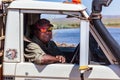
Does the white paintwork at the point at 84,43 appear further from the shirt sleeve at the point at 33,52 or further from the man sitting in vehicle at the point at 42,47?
the shirt sleeve at the point at 33,52

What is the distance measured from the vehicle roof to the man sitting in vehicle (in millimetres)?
237

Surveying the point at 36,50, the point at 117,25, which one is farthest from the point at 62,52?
the point at 117,25

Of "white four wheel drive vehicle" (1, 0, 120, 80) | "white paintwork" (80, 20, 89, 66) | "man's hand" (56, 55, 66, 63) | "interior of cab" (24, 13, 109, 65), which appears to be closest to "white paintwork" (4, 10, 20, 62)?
"white four wheel drive vehicle" (1, 0, 120, 80)

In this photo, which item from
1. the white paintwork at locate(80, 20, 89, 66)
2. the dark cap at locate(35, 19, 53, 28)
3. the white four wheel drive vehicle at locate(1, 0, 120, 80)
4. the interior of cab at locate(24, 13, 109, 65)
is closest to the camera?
the white paintwork at locate(80, 20, 89, 66)

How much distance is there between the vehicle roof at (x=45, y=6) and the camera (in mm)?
5535

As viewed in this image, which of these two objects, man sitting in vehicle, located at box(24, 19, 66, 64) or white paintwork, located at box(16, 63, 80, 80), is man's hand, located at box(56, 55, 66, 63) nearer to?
man sitting in vehicle, located at box(24, 19, 66, 64)

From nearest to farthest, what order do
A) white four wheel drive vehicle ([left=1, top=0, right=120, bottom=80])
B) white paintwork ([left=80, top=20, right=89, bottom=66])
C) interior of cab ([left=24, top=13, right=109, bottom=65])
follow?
white paintwork ([left=80, top=20, right=89, bottom=66]) → white four wheel drive vehicle ([left=1, top=0, right=120, bottom=80]) → interior of cab ([left=24, top=13, right=109, bottom=65])

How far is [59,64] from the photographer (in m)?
5.57

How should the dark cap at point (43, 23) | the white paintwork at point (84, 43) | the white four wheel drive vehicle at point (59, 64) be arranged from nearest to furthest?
the white paintwork at point (84, 43) → the white four wheel drive vehicle at point (59, 64) → the dark cap at point (43, 23)

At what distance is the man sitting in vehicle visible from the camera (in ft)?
18.5

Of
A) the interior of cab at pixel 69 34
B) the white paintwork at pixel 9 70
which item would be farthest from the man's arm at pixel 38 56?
the white paintwork at pixel 9 70

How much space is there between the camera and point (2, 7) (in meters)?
5.99

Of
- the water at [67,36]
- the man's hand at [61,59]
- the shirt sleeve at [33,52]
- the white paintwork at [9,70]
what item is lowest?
the white paintwork at [9,70]

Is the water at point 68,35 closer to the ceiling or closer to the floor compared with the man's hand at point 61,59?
closer to the ceiling
